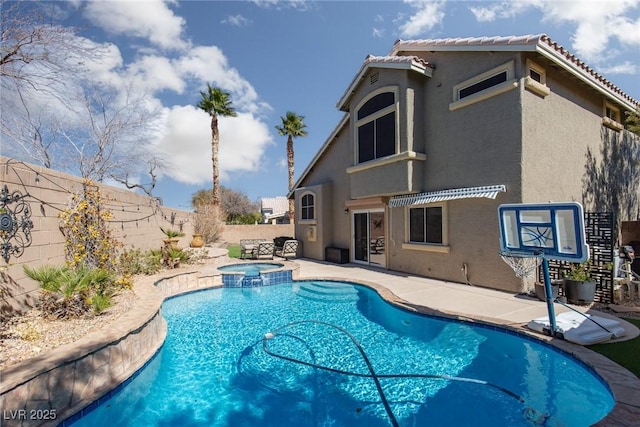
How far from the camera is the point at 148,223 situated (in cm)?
2269

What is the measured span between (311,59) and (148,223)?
1858 centimetres

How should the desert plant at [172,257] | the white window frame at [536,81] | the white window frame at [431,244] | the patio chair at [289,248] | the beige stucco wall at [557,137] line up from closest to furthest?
the white window frame at [536,81] → the beige stucco wall at [557,137] → the white window frame at [431,244] → the desert plant at [172,257] → the patio chair at [289,248]

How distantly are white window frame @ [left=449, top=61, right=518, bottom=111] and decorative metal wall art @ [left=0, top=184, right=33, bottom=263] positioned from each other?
18833 millimetres

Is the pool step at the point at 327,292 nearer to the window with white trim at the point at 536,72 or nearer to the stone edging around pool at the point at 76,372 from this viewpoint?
the stone edging around pool at the point at 76,372

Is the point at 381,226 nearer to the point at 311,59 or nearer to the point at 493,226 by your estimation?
the point at 493,226

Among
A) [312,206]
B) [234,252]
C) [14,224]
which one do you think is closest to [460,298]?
[312,206]

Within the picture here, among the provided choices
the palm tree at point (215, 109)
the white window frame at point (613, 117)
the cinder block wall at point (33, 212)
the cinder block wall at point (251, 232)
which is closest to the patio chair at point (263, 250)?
the cinder block wall at point (33, 212)

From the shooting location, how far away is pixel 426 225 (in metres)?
18.9

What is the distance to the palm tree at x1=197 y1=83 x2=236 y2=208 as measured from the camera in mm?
45844

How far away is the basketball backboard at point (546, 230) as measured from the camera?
27.8 feet

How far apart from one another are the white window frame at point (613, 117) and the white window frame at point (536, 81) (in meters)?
7.30

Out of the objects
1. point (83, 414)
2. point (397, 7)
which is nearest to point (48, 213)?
point (83, 414)

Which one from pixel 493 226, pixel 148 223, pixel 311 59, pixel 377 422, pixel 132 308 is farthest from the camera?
pixel 311 59

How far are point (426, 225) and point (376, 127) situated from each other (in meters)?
7.20
